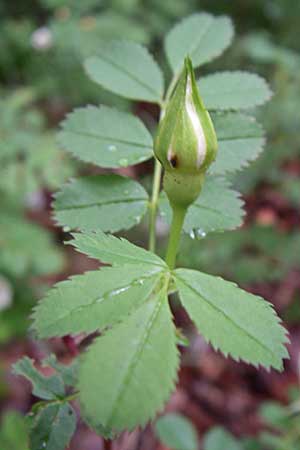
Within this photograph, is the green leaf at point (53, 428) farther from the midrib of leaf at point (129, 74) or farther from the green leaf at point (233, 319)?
the midrib of leaf at point (129, 74)

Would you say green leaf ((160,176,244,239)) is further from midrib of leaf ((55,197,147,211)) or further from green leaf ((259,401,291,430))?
green leaf ((259,401,291,430))

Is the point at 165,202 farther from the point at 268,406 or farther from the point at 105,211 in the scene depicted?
the point at 268,406

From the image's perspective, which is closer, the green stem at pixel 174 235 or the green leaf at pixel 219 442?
the green stem at pixel 174 235

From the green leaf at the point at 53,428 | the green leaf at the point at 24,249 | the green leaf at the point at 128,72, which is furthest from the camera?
the green leaf at the point at 24,249

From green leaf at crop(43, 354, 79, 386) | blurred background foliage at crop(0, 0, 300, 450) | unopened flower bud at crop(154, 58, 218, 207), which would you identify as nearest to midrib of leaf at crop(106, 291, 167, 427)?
unopened flower bud at crop(154, 58, 218, 207)

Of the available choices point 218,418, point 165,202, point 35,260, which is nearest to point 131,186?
point 165,202

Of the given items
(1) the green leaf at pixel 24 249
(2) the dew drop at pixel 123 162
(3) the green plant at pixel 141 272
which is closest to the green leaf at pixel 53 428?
(3) the green plant at pixel 141 272
